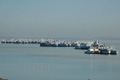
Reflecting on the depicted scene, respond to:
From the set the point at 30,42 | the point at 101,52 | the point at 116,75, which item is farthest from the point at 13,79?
the point at 30,42

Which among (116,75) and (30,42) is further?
(30,42)

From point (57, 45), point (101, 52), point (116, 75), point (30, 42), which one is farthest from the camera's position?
point (30, 42)

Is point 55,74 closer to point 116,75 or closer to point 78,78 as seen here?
point 78,78

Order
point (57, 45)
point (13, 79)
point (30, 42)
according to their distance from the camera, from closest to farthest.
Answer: point (13, 79)
point (57, 45)
point (30, 42)

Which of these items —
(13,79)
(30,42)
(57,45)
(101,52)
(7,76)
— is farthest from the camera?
(30,42)

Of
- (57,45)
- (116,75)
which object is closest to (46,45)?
(57,45)

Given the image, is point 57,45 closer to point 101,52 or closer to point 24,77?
point 101,52

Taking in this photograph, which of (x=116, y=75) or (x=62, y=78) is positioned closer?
(x=62, y=78)

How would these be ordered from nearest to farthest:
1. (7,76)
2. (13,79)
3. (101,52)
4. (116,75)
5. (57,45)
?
(13,79)
(7,76)
(116,75)
(101,52)
(57,45)

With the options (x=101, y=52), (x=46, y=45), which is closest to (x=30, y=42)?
(x=46, y=45)
